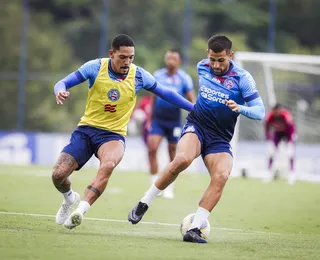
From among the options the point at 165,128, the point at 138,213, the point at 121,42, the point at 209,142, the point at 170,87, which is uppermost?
the point at 121,42

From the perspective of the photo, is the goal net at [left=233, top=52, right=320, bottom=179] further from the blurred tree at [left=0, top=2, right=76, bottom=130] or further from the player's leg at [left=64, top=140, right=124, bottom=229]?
the player's leg at [left=64, top=140, right=124, bottom=229]

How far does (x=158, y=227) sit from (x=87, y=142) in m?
1.51

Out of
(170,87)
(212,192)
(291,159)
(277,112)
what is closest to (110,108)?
(212,192)

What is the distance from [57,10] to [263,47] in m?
11.0

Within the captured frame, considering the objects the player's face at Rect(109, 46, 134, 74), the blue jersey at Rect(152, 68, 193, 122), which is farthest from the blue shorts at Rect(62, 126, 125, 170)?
the blue jersey at Rect(152, 68, 193, 122)

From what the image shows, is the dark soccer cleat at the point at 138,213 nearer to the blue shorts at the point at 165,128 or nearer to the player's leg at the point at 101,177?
the player's leg at the point at 101,177

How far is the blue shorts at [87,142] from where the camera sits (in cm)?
1006

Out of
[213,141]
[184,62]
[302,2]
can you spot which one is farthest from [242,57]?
[302,2]

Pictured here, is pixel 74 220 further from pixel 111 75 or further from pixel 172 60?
pixel 172 60

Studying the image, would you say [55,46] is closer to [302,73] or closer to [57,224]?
[302,73]

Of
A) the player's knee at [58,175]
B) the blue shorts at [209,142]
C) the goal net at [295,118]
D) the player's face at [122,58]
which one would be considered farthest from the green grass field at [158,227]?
the goal net at [295,118]

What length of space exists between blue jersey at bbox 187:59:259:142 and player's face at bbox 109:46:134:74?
2.84 ft

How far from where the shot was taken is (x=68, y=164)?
9.95m

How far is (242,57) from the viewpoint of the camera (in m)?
25.0
